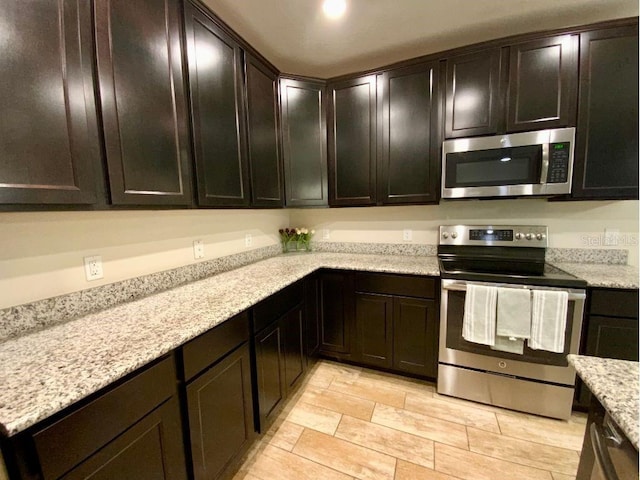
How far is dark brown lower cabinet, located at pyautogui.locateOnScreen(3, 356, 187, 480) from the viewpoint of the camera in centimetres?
64

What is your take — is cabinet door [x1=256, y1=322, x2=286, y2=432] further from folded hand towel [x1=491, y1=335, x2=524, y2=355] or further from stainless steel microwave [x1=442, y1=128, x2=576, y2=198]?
stainless steel microwave [x1=442, y1=128, x2=576, y2=198]

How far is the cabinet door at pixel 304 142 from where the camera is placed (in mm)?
2145

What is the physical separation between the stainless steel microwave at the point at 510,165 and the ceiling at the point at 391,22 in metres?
0.73

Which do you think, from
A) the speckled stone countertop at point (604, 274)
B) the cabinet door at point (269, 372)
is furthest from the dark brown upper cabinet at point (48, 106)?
the speckled stone countertop at point (604, 274)

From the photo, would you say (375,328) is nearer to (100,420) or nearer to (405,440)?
(405,440)

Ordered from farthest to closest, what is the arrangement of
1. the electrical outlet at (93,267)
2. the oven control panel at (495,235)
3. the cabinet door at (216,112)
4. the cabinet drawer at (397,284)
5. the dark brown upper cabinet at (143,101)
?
the oven control panel at (495,235)
the cabinet drawer at (397,284)
the cabinet door at (216,112)
the electrical outlet at (93,267)
the dark brown upper cabinet at (143,101)

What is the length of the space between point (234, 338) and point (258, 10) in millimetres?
1873

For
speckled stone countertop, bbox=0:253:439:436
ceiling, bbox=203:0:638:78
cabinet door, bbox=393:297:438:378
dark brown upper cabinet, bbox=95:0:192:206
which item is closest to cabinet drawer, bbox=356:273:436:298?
cabinet door, bbox=393:297:438:378

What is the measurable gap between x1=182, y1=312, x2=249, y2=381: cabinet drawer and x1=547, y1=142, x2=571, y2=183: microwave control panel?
2.05 metres

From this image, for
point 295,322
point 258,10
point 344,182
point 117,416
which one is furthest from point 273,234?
point 117,416

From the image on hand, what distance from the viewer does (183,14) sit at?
129 centimetres

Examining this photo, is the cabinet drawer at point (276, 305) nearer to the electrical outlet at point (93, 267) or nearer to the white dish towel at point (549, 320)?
the electrical outlet at point (93, 267)

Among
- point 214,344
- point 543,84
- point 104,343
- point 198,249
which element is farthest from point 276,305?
point 543,84

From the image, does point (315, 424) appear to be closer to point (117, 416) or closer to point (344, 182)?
point (117, 416)
